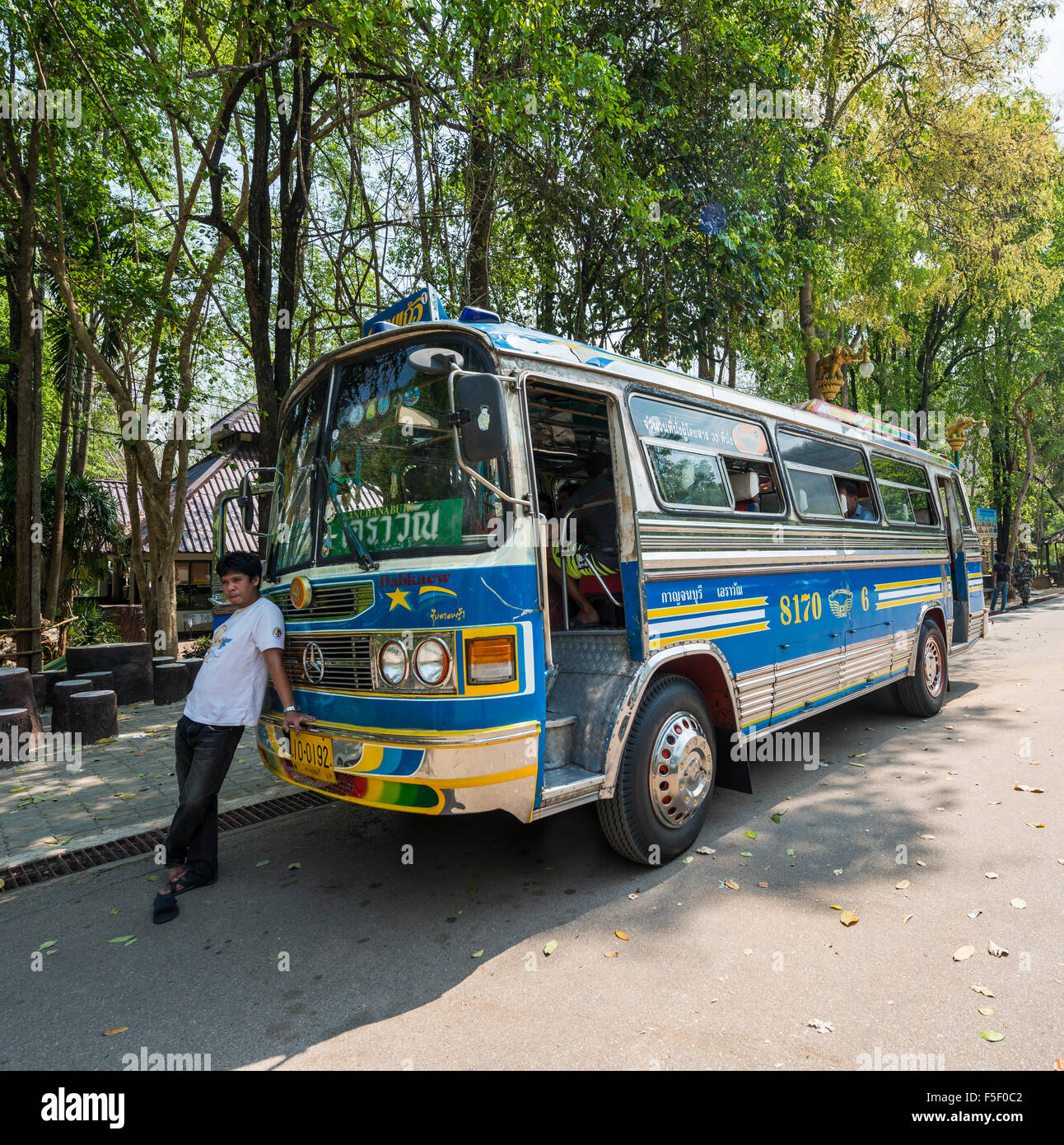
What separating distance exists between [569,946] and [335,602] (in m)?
1.99

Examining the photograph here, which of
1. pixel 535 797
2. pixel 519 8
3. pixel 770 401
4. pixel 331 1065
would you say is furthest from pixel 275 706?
pixel 519 8

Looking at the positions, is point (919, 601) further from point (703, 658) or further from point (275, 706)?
point (275, 706)

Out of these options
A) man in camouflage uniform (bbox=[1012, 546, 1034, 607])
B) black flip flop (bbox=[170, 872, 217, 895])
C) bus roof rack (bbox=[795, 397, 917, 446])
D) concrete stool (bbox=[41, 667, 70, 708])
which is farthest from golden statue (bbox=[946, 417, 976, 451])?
man in camouflage uniform (bbox=[1012, 546, 1034, 607])

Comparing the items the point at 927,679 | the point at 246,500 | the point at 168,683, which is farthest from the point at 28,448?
the point at 927,679

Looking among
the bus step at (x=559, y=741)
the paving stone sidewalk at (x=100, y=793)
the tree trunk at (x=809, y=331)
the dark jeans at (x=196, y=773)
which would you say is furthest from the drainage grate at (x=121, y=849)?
the tree trunk at (x=809, y=331)

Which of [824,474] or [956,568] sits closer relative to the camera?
[824,474]

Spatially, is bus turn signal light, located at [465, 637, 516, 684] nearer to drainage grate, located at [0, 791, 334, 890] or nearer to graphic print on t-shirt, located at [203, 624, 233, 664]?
graphic print on t-shirt, located at [203, 624, 233, 664]

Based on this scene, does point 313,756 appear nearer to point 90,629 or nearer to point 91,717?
point 91,717

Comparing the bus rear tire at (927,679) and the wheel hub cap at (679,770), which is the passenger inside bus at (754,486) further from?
the bus rear tire at (927,679)

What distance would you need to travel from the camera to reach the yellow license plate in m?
3.64

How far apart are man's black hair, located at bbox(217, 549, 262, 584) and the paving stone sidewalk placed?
7.89 ft

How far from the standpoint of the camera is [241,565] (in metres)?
4.03

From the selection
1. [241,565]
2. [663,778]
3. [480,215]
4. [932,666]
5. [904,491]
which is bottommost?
[932,666]

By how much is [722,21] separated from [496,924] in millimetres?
9478
